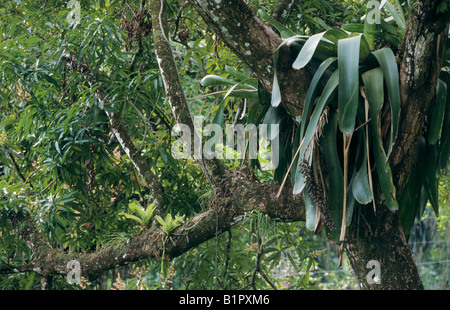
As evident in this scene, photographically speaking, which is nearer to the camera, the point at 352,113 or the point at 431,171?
the point at 352,113

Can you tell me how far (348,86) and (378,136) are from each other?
6.3 inches

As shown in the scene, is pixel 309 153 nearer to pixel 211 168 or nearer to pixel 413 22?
pixel 413 22

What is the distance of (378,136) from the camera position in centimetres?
123

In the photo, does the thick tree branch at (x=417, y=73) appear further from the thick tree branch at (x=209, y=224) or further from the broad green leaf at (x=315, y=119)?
the thick tree branch at (x=209, y=224)

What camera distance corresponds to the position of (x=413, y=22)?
1181mm

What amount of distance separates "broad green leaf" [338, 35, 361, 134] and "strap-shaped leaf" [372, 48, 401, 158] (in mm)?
99

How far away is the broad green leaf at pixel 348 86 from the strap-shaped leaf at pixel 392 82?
3.9 inches

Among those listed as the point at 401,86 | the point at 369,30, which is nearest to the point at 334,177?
the point at 401,86

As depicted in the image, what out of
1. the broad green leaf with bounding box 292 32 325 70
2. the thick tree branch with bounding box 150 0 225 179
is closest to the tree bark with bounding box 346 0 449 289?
the broad green leaf with bounding box 292 32 325 70

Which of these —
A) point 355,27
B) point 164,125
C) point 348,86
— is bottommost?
point 348,86

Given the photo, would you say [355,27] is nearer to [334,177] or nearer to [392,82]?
[392,82]

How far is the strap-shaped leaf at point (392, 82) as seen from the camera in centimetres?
121

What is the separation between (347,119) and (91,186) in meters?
1.36

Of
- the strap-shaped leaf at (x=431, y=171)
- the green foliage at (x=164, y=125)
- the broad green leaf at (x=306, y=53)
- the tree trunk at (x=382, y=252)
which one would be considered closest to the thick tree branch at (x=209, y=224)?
the green foliage at (x=164, y=125)
